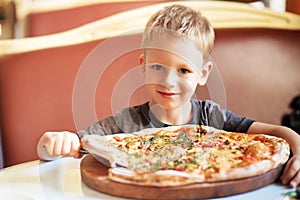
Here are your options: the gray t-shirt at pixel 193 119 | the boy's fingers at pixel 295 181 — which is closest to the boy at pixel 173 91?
the gray t-shirt at pixel 193 119

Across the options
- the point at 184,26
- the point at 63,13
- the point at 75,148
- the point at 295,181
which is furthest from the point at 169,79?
the point at 63,13

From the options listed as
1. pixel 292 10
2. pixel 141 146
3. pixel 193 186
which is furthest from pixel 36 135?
pixel 292 10

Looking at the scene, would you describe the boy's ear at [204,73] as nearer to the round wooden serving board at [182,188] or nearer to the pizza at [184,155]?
the pizza at [184,155]

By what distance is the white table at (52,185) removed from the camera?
0.78 meters

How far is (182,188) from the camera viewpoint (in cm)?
73

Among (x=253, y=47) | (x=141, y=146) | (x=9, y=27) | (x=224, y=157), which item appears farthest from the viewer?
(x=253, y=47)

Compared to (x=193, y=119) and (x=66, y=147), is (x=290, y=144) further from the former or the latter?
(x=66, y=147)

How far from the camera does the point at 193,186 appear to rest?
0.73 meters

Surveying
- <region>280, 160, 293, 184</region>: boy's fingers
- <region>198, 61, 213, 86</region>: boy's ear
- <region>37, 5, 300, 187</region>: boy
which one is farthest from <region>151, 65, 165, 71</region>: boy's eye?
<region>280, 160, 293, 184</region>: boy's fingers

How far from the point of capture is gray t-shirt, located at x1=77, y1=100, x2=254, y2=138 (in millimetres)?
1114

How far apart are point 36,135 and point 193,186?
78 cm

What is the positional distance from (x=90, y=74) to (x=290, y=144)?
2.15ft

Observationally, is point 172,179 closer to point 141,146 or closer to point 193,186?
point 193,186

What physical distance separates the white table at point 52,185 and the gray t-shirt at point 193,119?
0.51ft
